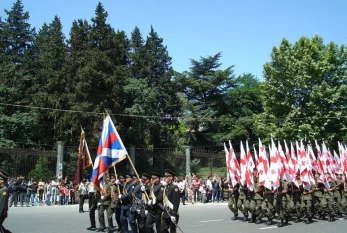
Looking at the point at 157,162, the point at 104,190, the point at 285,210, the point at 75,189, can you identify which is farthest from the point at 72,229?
the point at 157,162

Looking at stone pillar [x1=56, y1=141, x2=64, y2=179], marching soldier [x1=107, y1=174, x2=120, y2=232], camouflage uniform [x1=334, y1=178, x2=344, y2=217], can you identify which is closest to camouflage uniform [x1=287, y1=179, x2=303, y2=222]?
camouflage uniform [x1=334, y1=178, x2=344, y2=217]

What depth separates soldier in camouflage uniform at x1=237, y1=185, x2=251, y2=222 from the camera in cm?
1515

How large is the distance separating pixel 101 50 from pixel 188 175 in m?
14.1

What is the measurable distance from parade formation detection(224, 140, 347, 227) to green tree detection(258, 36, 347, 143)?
17.8 metres

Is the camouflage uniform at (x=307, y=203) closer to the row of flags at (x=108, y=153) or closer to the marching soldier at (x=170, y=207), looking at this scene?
the marching soldier at (x=170, y=207)

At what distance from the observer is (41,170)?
Result: 26.0 metres

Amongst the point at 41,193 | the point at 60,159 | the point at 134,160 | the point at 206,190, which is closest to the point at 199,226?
the point at 206,190

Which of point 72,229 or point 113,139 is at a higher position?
point 113,139

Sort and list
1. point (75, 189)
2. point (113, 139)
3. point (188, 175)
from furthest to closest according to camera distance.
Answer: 1. point (188, 175)
2. point (75, 189)
3. point (113, 139)

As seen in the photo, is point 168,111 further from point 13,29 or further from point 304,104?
point 13,29

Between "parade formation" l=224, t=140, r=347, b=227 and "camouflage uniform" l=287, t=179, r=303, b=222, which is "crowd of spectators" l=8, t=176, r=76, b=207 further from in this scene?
"camouflage uniform" l=287, t=179, r=303, b=222

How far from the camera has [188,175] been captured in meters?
29.8

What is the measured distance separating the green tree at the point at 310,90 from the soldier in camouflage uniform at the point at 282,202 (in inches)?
755

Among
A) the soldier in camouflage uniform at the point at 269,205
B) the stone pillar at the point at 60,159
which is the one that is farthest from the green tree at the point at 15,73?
the soldier in camouflage uniform at the point at 269,205
